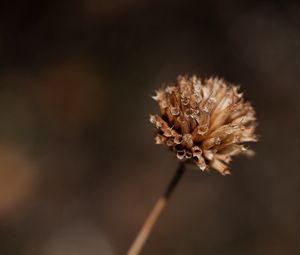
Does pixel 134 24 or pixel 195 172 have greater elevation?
pixel 134 24

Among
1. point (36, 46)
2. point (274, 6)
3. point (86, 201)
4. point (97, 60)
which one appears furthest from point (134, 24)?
point (86, 201)

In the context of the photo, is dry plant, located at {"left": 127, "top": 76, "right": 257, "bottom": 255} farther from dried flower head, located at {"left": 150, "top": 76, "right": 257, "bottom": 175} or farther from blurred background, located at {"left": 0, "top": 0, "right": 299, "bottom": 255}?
blurred background, located at {"left": 0, "top": 0, "right": 299, "bottom": 255}

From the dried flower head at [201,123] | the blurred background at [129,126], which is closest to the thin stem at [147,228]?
the dried flower head at [201,123]

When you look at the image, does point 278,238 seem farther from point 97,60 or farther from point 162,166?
point 97,60

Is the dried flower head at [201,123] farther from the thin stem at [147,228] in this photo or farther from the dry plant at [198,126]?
the thin stem at [147,228]

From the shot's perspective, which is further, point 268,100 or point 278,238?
point 268,100

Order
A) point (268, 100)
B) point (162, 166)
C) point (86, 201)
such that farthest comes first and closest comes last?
1. point (268, 100)
2. point (162, 166)
3. point (86, 201)

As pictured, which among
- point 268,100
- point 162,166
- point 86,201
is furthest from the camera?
point 268,100
